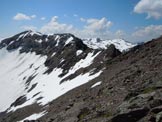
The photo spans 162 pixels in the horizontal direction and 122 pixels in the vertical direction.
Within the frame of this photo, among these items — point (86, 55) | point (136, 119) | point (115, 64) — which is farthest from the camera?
point (86, 55)

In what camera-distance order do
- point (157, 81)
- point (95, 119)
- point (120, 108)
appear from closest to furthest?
point (120, 108) → point (95, 119) → point (157, 81)

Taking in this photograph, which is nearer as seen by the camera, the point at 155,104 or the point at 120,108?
the point at 155,104

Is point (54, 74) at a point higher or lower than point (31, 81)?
lower

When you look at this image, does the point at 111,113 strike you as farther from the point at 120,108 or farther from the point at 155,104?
the point at 155,104

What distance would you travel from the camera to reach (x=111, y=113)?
86.8 ft

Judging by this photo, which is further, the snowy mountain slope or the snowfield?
the snowfield

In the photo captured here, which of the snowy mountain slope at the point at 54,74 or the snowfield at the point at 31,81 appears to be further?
the snowfield at the point at 31,81

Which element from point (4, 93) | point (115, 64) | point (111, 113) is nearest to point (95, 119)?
point (111, 113)

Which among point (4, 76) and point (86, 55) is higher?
point (4, 76)

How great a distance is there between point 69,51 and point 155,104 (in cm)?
11195

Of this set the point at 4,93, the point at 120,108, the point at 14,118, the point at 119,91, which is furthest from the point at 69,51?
the point at 120,108

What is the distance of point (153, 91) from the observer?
2703 cm

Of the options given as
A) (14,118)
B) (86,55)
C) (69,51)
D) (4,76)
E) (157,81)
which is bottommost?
(157,81)

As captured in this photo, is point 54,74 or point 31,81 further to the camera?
point 31,81
